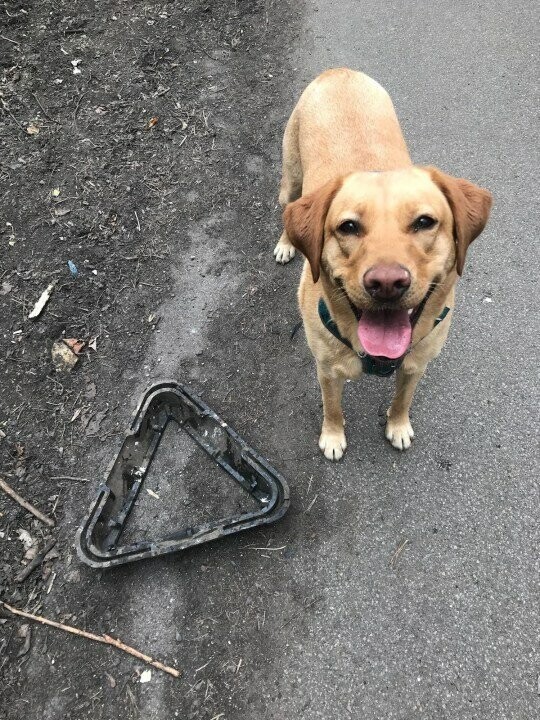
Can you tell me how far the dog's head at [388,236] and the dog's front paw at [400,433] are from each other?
1.00 meters

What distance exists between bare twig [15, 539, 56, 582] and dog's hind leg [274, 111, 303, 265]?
2409 mm

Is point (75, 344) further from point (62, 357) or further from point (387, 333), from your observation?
point (387, 333)

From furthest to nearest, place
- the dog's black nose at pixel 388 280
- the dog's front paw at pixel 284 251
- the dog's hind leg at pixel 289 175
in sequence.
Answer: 1. the dog's front paw at pixel 284 251
2. the dog's hind leg at pixel 289 175
3. the dog's black nose at pixel 388 280

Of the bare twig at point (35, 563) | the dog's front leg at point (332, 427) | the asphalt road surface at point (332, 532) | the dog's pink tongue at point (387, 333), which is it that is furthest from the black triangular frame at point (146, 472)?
the dog's pink tongue at point (387, 333)

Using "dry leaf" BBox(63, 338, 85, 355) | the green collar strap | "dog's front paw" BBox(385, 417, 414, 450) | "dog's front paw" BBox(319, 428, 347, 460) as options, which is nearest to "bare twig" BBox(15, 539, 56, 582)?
"dry leaf" BBox(63, 338, 85, 355)

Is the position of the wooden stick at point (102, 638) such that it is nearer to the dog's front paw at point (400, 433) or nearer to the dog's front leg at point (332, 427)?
the dog's front leg at point (332, 427)

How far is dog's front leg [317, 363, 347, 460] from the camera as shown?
2.82 meters

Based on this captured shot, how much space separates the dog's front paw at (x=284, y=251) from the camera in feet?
12.6

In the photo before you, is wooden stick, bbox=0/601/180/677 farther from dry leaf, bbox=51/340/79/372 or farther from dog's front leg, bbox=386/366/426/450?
dog's front leg, bbox=386/366/426/450

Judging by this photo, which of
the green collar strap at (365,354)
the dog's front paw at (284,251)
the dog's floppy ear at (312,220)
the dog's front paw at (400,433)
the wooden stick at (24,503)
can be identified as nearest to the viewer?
the dog's floppy ear at (312,220)

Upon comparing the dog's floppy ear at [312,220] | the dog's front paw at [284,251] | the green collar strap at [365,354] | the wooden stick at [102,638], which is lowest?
the wooden stick at [102,638]

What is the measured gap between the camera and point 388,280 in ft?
6.00

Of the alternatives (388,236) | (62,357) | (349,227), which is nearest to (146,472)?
(62,357)

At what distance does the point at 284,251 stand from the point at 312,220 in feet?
5.38
